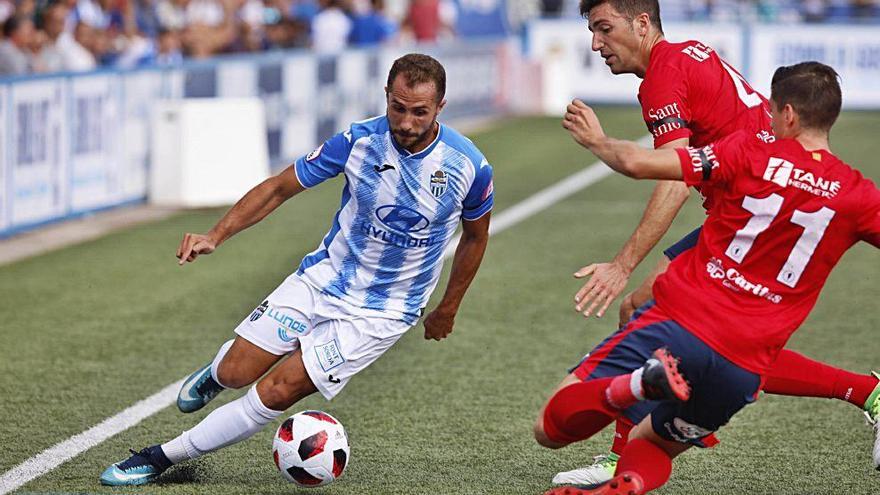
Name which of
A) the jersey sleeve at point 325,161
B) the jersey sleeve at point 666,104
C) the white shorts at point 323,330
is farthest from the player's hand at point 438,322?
the jersey sleeve at point 666,104

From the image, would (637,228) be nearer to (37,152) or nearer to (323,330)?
(323,330)

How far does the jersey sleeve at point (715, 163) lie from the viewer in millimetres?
4848

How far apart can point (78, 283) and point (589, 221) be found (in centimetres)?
536

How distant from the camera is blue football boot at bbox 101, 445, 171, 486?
5.77m

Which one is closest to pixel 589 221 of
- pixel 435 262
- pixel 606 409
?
pixel 435 262

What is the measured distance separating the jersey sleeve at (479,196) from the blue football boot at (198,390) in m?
1.33

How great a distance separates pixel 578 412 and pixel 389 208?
1273mm

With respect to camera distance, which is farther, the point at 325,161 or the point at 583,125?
the point at 325,161

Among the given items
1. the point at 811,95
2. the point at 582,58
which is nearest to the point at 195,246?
the point at 811,95

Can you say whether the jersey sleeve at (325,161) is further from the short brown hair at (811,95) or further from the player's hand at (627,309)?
the short brown hair at (811,95)

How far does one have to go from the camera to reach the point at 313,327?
592 centimetres

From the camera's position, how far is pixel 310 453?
5.64 m

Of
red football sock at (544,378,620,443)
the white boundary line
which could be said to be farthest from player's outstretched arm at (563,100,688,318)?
the white boundary line

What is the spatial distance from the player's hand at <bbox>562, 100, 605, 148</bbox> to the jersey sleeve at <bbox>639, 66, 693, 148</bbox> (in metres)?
Result: 0.81
